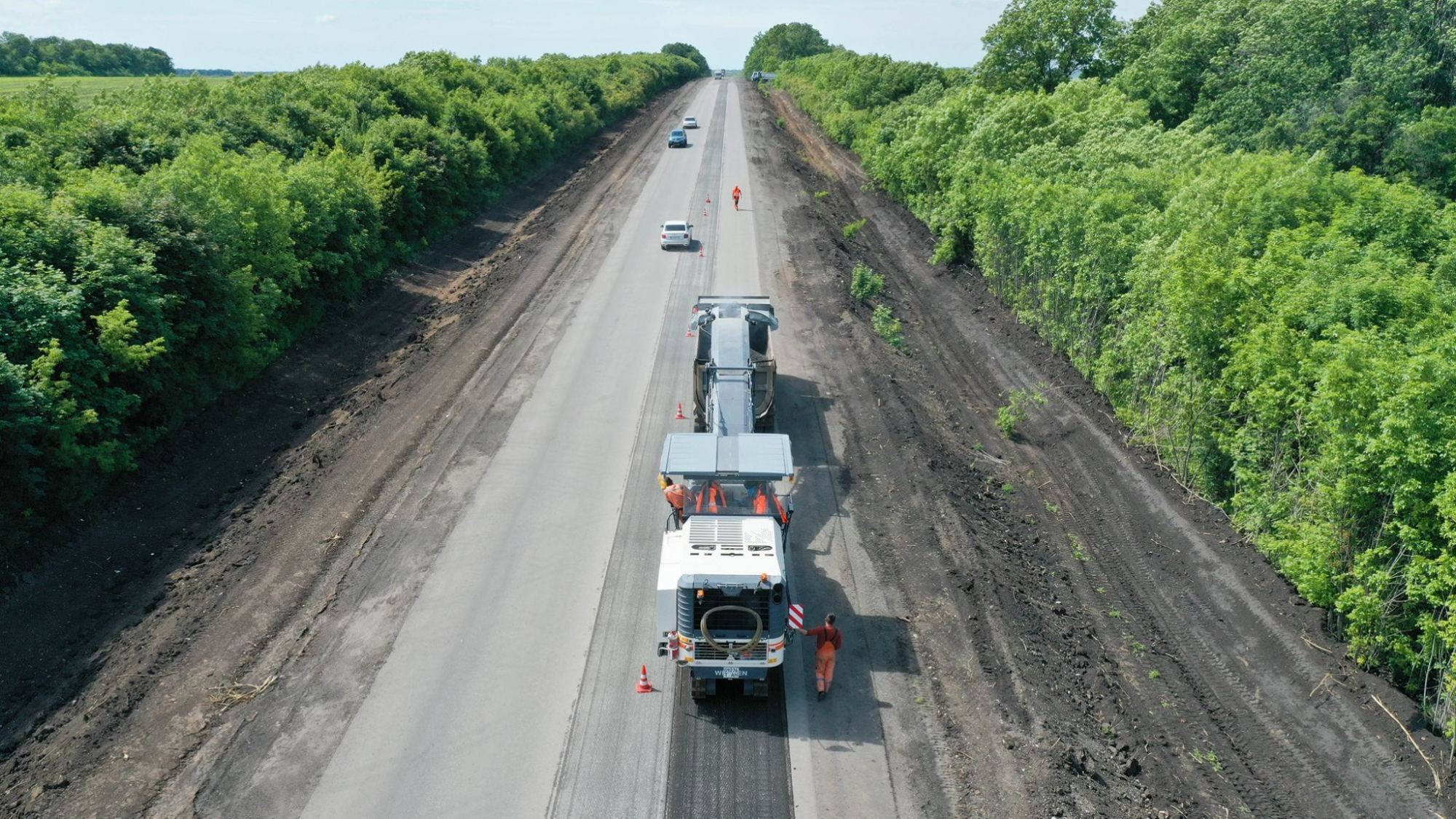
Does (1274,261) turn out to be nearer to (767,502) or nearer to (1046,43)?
(767,502)

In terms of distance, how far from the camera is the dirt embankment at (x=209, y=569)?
42.0 feet

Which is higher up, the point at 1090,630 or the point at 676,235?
the point at 676,235

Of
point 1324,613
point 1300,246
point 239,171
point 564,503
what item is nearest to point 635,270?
point 239,171

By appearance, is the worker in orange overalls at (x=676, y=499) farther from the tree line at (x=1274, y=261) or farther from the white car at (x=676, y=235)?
the white car at (x=676, y=235)

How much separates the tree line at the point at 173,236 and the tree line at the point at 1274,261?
976 inches

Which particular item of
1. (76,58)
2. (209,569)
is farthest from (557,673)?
(76,58)

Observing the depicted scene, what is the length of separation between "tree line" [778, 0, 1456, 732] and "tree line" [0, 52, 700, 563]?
2479cm

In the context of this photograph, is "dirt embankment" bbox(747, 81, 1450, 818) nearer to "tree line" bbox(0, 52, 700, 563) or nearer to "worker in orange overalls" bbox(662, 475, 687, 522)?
"worker in orange overalls" bbox(662, 475, 687, 522)

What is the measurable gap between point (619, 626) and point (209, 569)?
29.5ft

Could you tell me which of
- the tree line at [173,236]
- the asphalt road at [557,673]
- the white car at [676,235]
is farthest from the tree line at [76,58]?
the asphalt road at [557,673]

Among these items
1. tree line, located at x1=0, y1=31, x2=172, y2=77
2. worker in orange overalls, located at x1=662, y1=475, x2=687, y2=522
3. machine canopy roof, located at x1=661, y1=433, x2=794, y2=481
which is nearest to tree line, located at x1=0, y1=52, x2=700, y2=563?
worker in orange overalls, located at x1=662, y1=475, x2=687, y2=522

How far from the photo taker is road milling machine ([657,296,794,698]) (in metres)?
12.9

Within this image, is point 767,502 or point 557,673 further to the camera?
point 767,502

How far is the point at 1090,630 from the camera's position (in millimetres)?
16406
